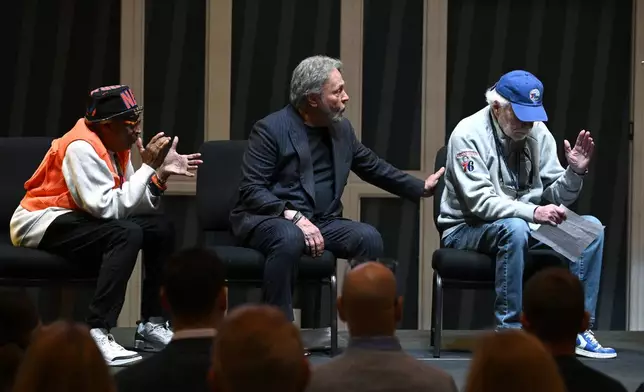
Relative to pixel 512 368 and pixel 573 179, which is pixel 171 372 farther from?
pixel 573 179

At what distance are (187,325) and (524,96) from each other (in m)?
2.51

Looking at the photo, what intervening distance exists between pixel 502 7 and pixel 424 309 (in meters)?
1.65

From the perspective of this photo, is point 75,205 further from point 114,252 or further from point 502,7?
point 502,7

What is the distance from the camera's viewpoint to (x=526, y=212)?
14.8 ft

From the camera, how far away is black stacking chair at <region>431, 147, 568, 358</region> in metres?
4.49

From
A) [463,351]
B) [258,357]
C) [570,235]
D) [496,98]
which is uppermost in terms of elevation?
[496,98]

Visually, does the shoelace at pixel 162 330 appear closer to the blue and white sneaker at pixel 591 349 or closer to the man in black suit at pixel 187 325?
the blue and white sneaker at pixel 591 349

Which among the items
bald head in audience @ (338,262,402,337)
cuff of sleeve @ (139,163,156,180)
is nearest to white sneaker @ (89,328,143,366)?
cuff of sleeve @ (139,163,156,180)

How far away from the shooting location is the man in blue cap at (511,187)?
4438mm

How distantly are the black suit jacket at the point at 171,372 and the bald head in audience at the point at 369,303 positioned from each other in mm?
322

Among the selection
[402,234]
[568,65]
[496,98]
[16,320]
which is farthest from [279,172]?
[16,320]

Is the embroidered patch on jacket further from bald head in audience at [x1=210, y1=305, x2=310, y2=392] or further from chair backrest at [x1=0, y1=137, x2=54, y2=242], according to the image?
bald head in audience at [x1=210, y1=305, x2=310, y2=392]

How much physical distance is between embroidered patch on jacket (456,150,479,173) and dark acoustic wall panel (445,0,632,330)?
3.95 ft

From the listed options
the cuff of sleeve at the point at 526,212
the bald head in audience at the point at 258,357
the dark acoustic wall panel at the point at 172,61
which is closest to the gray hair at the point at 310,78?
the cuff of sleeve at the point at 526,212
